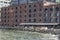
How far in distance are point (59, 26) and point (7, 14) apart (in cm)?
2134

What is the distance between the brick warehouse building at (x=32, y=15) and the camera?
62156mm

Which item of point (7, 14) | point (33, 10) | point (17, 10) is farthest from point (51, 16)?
point (7, 14)

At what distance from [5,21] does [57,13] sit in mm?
20483

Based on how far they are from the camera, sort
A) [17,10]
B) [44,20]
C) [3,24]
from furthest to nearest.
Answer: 1. [3,24]
2. [17,10]
3. [44,20]

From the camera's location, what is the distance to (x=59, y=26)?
60.4 metres

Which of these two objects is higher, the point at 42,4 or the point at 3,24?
the point at 42,4

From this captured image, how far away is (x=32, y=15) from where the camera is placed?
2660 inches

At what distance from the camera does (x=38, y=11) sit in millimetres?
66062

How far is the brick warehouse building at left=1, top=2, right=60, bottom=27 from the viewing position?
6216 centimetres

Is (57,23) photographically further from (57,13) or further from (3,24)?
(3,24)

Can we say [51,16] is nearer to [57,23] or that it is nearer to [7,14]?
[57,23]

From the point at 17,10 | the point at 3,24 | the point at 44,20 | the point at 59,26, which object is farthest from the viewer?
the point at 3,24

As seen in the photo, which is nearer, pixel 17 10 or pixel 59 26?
pixel 59 26

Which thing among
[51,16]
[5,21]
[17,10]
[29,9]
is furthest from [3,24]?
[51,16]
